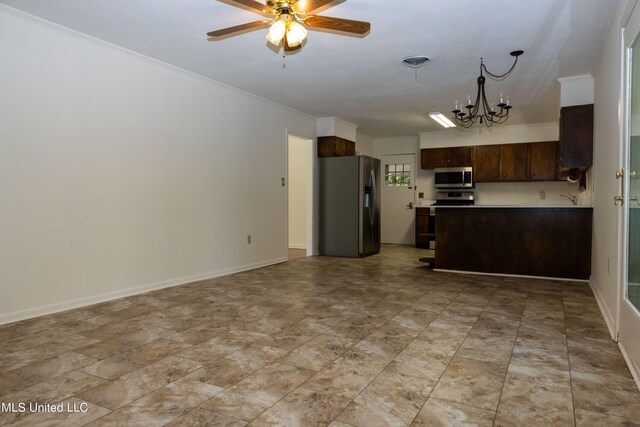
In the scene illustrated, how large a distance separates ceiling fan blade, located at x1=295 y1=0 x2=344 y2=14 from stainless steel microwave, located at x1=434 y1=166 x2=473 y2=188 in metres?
5.88

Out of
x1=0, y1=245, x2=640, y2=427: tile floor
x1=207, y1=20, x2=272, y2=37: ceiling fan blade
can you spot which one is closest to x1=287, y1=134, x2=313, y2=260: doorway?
x1=0, y1=245, x2=640, y2=427: tile floor

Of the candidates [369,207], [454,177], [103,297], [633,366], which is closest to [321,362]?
[633,366]

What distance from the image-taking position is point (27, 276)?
3.09 metres

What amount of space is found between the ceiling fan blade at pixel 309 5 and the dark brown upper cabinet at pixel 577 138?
3.31m

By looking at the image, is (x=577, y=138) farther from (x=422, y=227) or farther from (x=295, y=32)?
(x=422, y=227)

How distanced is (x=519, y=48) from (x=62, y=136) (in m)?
4.10

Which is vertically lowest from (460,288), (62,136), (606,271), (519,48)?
(460,288)

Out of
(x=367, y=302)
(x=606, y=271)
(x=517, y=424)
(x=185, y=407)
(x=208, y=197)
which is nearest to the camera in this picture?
(x=517, y=424)

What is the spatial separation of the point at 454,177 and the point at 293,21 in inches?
232

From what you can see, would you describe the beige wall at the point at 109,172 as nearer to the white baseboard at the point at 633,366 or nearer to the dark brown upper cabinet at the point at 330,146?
the dark brown upper cabinet at the point at 330,146

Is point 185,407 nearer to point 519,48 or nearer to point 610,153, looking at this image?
point 610,153

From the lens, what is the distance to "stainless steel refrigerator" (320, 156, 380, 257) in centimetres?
663

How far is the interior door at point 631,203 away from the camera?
2219 mm

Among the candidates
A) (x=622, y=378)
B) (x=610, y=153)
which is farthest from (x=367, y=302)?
(x=610, y=153)
